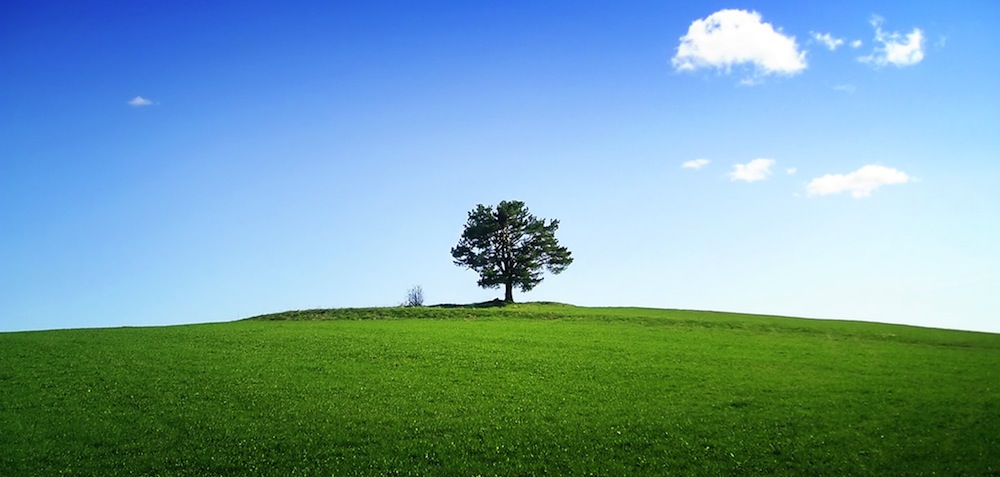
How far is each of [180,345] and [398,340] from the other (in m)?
18.2

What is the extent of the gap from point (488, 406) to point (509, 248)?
67.2 meters

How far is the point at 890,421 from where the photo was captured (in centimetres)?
2553

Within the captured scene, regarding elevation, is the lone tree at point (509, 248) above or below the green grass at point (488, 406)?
above

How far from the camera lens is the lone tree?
92.5 metres

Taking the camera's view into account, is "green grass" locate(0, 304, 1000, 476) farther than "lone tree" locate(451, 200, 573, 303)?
No

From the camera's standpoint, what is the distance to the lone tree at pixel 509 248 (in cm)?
9250

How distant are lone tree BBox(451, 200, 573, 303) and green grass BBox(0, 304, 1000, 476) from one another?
4221cm

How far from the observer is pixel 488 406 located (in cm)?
2720

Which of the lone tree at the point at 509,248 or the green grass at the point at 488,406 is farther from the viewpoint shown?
the lone tree at the point at 509,248

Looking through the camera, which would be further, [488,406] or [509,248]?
[509,248]

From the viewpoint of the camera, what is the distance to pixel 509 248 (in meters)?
94.0

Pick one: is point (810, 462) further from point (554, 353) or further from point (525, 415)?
point (554, 353)

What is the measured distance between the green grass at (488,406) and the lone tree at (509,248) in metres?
42.2

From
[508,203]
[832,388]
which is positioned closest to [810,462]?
[832,388]
